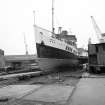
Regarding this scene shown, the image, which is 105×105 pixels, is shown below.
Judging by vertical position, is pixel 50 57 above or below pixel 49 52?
below

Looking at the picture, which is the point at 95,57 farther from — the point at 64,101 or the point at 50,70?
the point at 64,101

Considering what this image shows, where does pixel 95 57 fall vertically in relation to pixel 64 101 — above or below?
above

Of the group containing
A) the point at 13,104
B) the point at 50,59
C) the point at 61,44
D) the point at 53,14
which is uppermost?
the point at 53,14

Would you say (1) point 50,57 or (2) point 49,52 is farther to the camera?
(1) point 50,57

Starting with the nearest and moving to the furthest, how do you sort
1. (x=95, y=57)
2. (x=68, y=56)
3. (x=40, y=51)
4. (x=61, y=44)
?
(x=95, y=57) < (x=40, y=51) < (x=61, y=44) < (x=68, y=56)

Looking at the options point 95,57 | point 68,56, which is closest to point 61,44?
point 68,56

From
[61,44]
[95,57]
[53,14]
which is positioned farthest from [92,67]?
[53,14]

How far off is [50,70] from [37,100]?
477 inches

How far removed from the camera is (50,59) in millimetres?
18328

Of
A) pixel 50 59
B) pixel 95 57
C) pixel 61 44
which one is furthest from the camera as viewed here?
pixel 61 44

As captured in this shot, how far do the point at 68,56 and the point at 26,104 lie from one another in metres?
17.6

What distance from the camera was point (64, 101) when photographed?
5883mm

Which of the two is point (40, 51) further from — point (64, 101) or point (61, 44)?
point (64, 101)

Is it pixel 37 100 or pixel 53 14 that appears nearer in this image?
pixel 37 100
